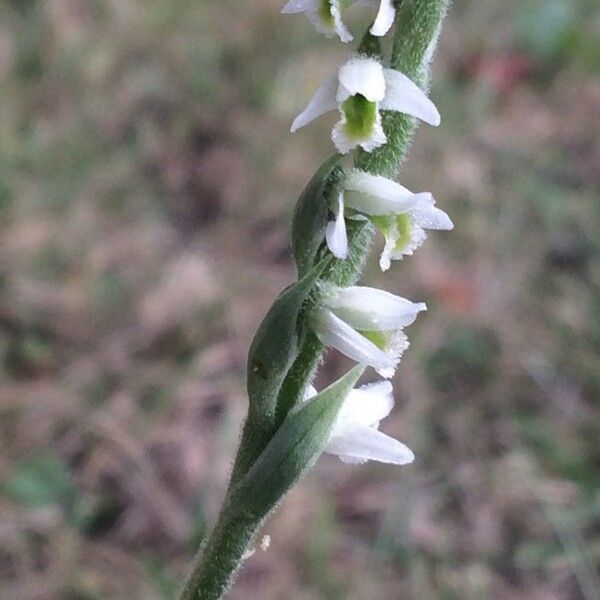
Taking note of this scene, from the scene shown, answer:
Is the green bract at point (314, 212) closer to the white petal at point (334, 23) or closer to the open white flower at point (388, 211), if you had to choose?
the open white flower at point (388, 211)

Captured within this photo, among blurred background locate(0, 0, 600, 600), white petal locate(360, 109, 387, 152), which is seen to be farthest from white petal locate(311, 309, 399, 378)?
blurred background locate(0, 0, 600, 600)

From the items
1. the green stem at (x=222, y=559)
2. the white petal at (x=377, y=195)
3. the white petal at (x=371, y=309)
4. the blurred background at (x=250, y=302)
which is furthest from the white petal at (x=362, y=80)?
the blurred background at (x=250, y=302)

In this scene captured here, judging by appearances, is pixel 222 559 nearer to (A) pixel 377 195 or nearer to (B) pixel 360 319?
(B) pixel 360 319

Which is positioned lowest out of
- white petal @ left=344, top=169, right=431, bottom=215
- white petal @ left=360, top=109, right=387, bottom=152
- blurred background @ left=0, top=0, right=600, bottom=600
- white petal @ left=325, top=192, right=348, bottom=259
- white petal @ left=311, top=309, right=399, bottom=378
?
blurred background @ left=0, top=0, right=600, bottom=600

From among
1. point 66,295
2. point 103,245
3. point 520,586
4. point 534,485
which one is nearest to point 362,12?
point 103,245

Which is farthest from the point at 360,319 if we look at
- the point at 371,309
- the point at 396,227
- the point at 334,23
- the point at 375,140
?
the point at 334,23

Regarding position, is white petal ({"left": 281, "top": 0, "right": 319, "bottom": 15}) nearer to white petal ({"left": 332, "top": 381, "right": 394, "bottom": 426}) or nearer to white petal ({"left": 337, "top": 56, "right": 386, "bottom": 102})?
white petal ({"left": 337, "top": 56, "right": 386, "bottom": 102})
